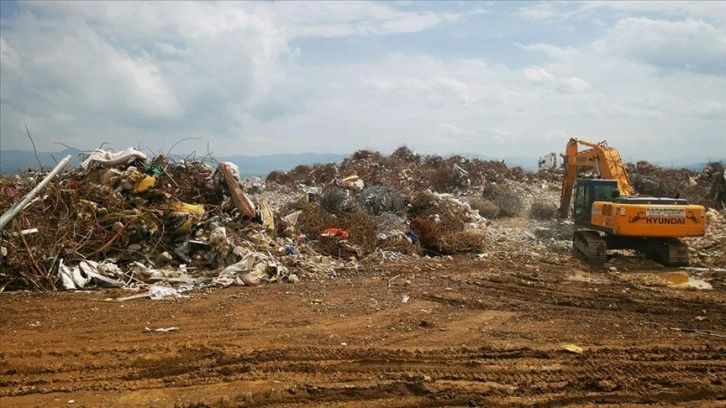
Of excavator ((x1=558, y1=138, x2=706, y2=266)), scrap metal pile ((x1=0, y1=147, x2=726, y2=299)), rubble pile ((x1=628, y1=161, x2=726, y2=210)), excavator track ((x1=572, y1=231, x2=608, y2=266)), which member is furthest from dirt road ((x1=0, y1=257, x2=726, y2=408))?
rubble pile ((x1=628, y1=161, x2=726, y2=210))

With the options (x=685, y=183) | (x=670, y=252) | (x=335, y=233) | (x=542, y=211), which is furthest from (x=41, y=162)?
(x=685, y=183)

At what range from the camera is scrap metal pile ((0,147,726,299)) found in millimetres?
8062

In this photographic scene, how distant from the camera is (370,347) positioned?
5488 millimetres

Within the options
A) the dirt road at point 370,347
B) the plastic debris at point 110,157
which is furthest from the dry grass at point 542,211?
the plastic debris at point 110,157

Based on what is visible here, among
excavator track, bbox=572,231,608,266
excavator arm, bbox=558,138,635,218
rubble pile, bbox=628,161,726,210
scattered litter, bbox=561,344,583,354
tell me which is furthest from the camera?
rubble pile, bbox=628,161,726,210

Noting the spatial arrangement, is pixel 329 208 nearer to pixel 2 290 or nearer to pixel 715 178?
pixel 2 290

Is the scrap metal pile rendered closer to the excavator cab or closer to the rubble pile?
the excavator cab

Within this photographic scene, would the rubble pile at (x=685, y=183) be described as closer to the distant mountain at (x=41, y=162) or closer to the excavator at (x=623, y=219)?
the excavator at (x=623, y=219)

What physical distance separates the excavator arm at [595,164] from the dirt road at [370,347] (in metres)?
4.27

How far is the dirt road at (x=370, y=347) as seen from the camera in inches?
176

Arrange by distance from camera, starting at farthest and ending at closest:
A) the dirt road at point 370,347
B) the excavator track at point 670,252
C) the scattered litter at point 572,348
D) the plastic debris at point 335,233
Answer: the plastic debris at point 335,233 → the excavator track at point 670,252 → the scattered litter at point 572,348 → the dirt road at point 370,347

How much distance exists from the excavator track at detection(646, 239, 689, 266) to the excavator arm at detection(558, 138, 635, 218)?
151 cm

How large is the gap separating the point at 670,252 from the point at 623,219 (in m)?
1.08

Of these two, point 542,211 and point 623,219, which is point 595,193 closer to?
point 623,219
